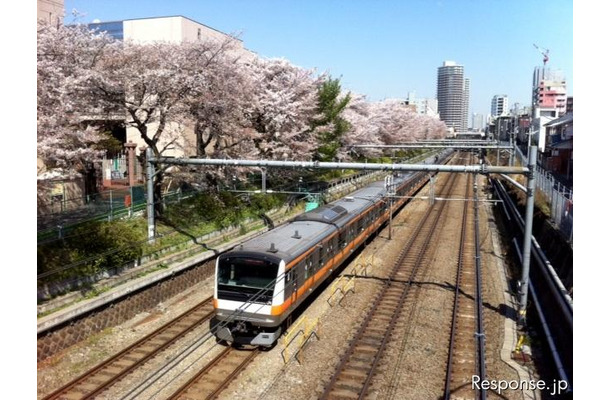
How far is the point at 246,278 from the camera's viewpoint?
1212 cm

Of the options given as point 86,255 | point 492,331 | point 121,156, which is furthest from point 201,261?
point 121,156

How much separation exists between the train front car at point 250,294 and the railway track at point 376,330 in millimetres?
1933

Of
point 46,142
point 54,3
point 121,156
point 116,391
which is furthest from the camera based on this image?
point 121,156

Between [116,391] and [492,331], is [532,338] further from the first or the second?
[116,391]

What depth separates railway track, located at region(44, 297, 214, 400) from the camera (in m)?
10.5

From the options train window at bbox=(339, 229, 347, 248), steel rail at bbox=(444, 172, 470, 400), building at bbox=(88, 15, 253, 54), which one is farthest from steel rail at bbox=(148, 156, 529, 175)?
building at bbox=(88, 15, 253, 54)

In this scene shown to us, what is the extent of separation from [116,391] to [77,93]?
9.16 m

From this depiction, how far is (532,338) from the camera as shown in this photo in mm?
13242

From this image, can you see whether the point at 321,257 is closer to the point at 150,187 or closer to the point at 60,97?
the point at 150,187

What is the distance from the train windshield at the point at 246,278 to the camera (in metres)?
11.9

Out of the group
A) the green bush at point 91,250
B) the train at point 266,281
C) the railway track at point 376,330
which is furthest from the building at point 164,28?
the train at point 266,281

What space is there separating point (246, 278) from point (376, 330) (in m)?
4.05

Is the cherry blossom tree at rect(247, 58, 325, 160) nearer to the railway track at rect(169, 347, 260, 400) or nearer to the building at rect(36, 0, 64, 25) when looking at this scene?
the building at rect(36, 0, 64, 25)

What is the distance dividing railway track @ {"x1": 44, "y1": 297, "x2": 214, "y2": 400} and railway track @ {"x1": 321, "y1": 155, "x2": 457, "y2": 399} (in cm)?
441
